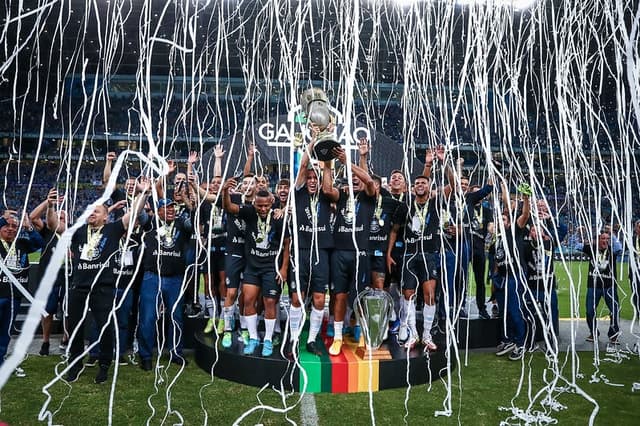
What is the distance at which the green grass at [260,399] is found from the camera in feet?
11.8

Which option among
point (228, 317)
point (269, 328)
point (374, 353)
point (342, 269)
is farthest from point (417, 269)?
point (228, 317)

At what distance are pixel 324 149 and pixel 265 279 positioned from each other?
75.9 inches

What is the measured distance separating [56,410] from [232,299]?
6.20 ft

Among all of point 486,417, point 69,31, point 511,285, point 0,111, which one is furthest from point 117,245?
point 0,111

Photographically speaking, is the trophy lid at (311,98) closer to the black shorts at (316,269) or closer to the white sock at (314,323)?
the black shorts at (316,269)

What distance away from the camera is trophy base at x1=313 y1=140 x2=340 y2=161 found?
10.6ft

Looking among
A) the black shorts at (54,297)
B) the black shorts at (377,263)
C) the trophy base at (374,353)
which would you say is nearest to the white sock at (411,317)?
the trophy base at (374,353)

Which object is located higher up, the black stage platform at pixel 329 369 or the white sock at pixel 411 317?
the white sock at pixel 411 317

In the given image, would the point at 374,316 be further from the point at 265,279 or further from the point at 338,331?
the point at 265,279

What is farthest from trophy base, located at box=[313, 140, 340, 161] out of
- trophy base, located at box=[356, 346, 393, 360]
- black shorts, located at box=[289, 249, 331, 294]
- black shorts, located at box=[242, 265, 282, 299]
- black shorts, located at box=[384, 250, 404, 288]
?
black shorts, located at box=[384, 250, 404, 288]

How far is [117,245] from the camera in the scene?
4551mm

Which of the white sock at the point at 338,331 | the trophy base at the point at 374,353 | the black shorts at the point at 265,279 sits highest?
the black shorts at the point at 265,279

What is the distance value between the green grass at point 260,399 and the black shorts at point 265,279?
910 mm

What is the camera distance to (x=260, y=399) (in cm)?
401
